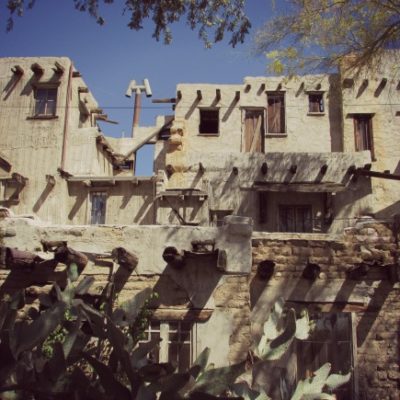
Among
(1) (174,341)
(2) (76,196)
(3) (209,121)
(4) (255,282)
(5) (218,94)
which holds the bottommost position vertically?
(1) (174,341)

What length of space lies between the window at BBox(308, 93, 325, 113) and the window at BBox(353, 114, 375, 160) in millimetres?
1385

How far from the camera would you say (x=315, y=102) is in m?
19.0

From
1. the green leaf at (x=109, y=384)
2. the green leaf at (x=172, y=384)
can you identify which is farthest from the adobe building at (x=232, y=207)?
the green leaf at (x=109, y=384)

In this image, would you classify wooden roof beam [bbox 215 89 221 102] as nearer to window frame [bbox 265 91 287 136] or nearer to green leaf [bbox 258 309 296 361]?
window frame [bbox 265 91 287 136]

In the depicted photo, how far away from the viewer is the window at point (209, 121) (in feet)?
63.3

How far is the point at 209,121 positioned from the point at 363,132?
236 inches

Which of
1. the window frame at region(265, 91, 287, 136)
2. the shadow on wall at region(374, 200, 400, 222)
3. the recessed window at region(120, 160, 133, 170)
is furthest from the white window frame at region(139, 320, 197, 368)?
the recessed window at region(120, 160, 133, 170)

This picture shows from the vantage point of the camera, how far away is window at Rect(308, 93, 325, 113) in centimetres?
1889

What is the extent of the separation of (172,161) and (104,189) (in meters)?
2.81

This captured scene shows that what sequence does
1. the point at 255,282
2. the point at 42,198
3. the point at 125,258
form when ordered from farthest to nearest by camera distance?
the point at 42,198, the point at 255,282, the point at 125,258

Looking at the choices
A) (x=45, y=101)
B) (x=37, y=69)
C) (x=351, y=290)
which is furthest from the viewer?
(x=45, y=101)

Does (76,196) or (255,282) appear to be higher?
(76,196)

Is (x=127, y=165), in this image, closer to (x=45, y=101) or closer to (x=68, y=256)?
(x=45, y=101)

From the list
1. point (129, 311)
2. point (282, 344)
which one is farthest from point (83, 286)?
point (282, 344)
